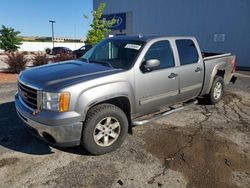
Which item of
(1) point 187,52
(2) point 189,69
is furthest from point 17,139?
(1) point 187,52

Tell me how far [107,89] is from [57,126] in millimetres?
886

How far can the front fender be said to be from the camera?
3285mm

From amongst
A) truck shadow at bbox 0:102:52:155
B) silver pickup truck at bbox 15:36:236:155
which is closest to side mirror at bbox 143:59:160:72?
silver pickup truck at bbox 15:36:236:155

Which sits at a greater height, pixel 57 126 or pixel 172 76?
pixel 172 76

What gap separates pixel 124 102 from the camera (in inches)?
154

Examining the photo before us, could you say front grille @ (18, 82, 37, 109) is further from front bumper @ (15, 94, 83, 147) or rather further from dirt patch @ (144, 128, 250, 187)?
dirt patch @ (144, 128, 250, 187)

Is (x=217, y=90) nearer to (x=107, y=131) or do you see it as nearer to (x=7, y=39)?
(x=107, y=131)

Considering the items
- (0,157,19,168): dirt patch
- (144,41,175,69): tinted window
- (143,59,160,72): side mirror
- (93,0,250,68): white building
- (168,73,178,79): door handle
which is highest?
(93,0,250,68): white building

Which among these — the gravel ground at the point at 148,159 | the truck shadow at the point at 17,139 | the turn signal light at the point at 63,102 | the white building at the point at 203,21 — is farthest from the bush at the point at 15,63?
the white building at the point at 203,21

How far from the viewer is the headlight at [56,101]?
10.4 feet

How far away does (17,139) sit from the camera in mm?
4293

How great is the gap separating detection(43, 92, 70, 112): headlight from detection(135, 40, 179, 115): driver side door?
126 cm

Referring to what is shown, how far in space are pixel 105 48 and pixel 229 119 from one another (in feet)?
10.6

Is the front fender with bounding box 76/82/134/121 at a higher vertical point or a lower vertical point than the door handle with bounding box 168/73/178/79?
lower
